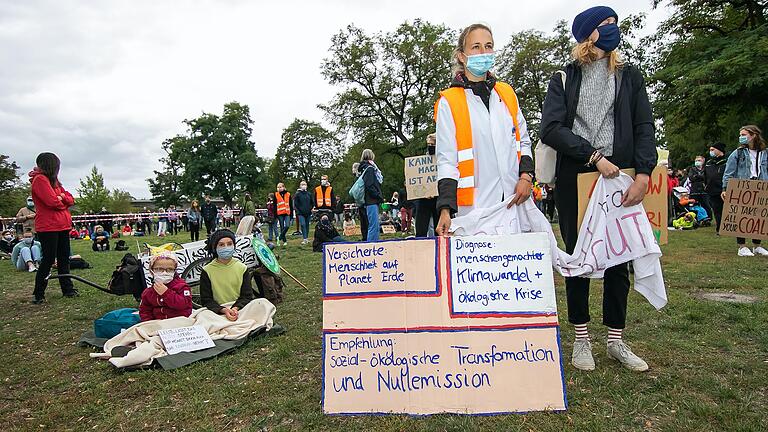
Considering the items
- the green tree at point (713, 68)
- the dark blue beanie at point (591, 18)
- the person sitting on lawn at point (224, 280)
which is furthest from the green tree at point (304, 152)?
the dark blue beanie at point (591, 18)

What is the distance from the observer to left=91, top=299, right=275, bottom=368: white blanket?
3471 millimetres

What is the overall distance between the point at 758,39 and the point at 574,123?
18.2 metres

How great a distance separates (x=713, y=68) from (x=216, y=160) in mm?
43179

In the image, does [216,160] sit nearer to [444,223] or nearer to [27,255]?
[27,255]

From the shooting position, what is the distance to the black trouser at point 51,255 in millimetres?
6043

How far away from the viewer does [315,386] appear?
2936mm

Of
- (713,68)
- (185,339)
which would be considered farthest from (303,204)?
(713,68)

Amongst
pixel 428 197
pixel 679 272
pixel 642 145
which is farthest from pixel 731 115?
pixel 642 145

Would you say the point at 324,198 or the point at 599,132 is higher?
the point at 324,198

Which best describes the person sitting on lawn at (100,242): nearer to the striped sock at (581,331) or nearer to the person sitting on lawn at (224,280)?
the person sitting on lawn at (224,280)

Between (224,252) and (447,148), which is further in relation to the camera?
(224,252)

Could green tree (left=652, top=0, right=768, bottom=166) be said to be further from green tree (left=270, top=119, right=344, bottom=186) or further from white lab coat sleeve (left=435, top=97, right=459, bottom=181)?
green tree (left=270, top=119, right=344, bottom=186)

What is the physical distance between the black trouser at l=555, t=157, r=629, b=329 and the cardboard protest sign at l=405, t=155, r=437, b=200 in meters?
2.43

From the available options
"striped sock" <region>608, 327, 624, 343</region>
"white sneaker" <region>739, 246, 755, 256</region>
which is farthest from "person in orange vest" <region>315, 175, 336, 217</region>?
"striped sock" <region>608, 327, 624, 343</region>
